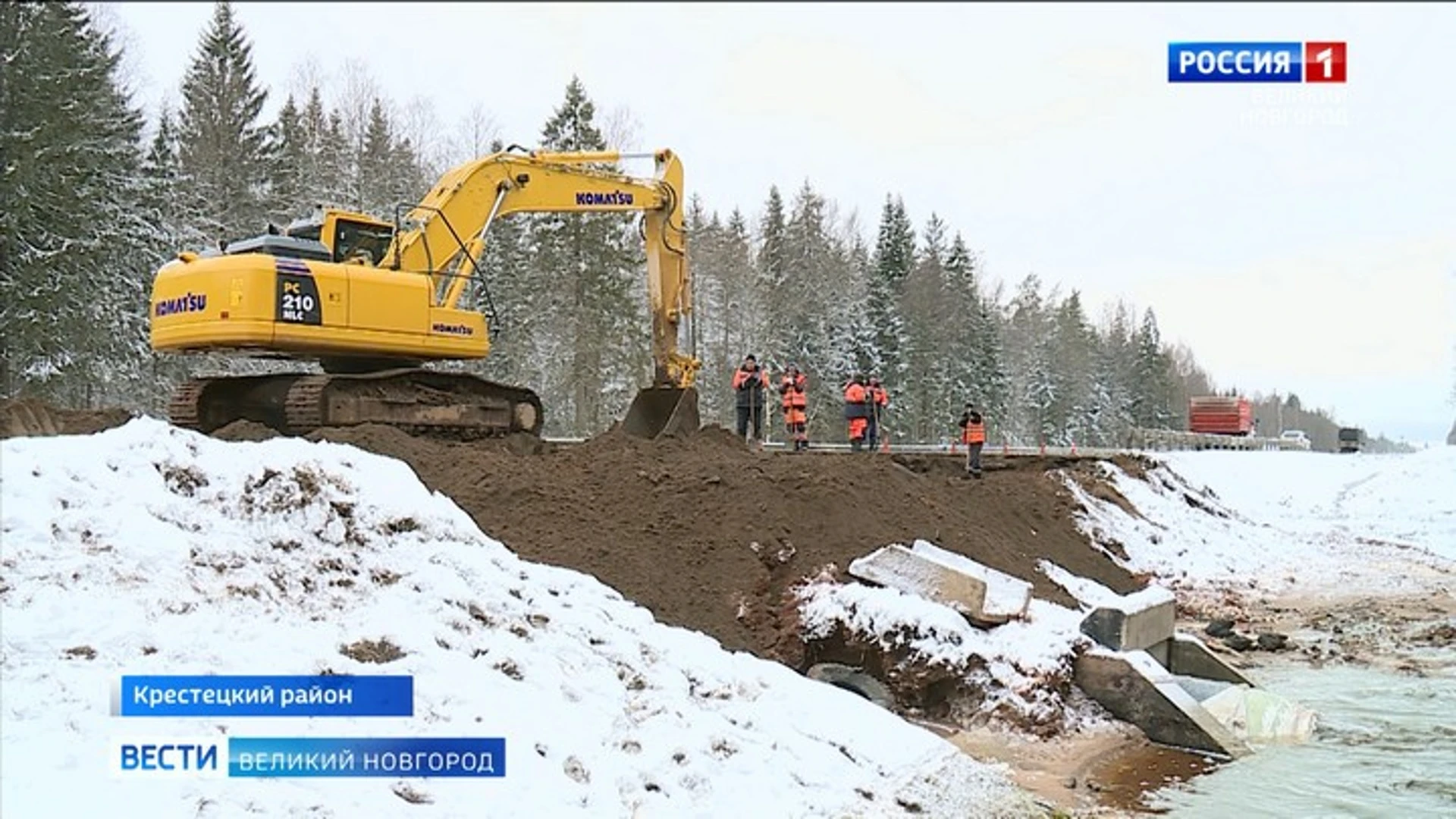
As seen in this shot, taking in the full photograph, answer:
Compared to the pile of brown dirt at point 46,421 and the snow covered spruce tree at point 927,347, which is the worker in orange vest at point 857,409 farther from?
the snow covered spruce tree at point 927,347

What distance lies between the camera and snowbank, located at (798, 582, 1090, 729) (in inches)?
350

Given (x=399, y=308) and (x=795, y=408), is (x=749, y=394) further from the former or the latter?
(x=399, y=308)

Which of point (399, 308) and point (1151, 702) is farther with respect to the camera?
point (399, 308)

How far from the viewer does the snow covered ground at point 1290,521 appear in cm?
1864

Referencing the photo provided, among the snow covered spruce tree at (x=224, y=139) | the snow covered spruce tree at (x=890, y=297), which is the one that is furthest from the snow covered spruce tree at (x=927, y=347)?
the snow covered spruce tree at (x=224, y=139)

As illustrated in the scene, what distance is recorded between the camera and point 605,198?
1459 cm

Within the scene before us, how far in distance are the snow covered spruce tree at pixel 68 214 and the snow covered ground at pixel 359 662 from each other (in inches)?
523

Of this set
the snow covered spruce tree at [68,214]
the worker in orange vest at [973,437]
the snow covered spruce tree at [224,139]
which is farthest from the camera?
the snow covered spruce tree at [224,139]

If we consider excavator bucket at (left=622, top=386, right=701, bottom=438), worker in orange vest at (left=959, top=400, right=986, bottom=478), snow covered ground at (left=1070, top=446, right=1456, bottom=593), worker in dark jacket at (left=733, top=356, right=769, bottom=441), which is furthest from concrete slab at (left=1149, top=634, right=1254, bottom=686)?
worker in dark jacket at (left=733, top=356, right=769, bottom=441)

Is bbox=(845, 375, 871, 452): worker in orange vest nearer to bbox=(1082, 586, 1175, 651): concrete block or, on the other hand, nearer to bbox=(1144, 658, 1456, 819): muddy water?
bbox=(1082, 586, 1175, 651): concrete block

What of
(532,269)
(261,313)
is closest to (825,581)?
(261,313)

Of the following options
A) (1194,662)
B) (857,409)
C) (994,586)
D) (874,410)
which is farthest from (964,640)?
(874,410)

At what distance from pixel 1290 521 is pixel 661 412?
1802cm

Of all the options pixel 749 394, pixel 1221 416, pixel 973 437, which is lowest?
pixel 973 437
